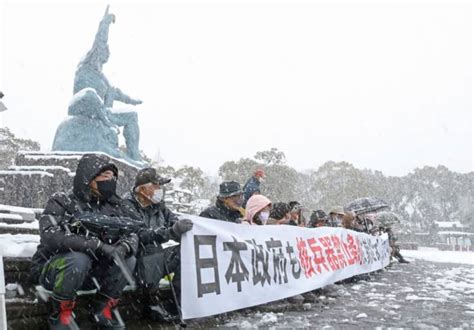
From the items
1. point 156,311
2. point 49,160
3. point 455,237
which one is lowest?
point 455,237

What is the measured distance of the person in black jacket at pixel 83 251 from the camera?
2850 millimetres

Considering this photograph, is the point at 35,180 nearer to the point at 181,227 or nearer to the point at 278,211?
the point at 278,211

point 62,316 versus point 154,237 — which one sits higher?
point 154,237

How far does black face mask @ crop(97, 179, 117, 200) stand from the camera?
333 cm

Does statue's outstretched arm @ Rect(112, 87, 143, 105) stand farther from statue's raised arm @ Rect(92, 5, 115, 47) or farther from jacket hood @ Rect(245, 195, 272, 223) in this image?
→ jacket hood @ Rect(245, 195, 272, 223)

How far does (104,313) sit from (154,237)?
75 centimetres

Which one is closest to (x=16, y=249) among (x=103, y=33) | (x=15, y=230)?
(x=15, y=230)

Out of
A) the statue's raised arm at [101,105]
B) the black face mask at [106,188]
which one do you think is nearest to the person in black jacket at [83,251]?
the black face mask at [106,188]

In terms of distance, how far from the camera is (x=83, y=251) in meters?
2.94

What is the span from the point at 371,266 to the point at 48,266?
741 cm

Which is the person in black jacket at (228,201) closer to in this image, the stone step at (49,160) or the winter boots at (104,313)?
the winter boots at (104,313)

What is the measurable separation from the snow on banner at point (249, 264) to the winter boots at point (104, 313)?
0.59 meters

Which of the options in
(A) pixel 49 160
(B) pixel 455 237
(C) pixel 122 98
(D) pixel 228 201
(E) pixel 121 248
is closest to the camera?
(E) pixel 121 248

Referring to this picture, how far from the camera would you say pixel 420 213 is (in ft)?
161
